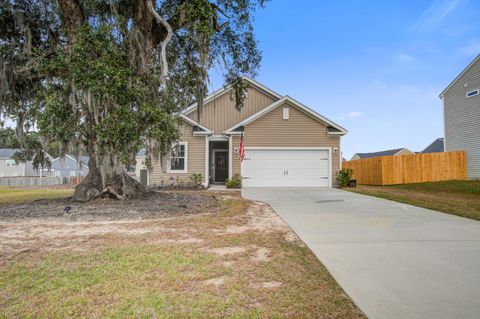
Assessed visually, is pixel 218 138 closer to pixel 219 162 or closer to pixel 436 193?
pixel 219 162

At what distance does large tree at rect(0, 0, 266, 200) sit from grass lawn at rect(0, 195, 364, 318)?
332 cm

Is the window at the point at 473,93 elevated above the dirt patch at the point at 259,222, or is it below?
above

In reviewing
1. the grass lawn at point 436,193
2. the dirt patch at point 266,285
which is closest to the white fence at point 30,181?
the grass lawn at point 436,193

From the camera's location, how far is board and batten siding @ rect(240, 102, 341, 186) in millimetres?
15273

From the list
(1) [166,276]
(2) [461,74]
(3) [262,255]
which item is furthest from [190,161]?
(2) [461,74]

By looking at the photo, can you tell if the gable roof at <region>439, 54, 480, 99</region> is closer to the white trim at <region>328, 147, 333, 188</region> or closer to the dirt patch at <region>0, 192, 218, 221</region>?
the white trim at <region>328, 147, 333, 188</region>

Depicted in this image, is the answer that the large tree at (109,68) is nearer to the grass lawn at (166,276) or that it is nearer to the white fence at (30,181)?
the grass lawn at (166,276)

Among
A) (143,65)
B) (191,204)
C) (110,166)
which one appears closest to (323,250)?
(191,204)

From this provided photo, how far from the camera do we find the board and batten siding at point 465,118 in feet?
55.2

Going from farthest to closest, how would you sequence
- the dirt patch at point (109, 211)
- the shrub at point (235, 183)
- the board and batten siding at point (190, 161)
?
the board and batten siding at point (190, 161) < the shrub at point (235, 183) < the dirt patch at point (109, 211)

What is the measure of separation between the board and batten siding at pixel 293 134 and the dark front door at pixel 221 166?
3.61 meters

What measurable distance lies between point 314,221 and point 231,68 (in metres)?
7.72

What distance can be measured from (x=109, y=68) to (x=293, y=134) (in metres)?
10.3

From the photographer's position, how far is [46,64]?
8.02 meters
